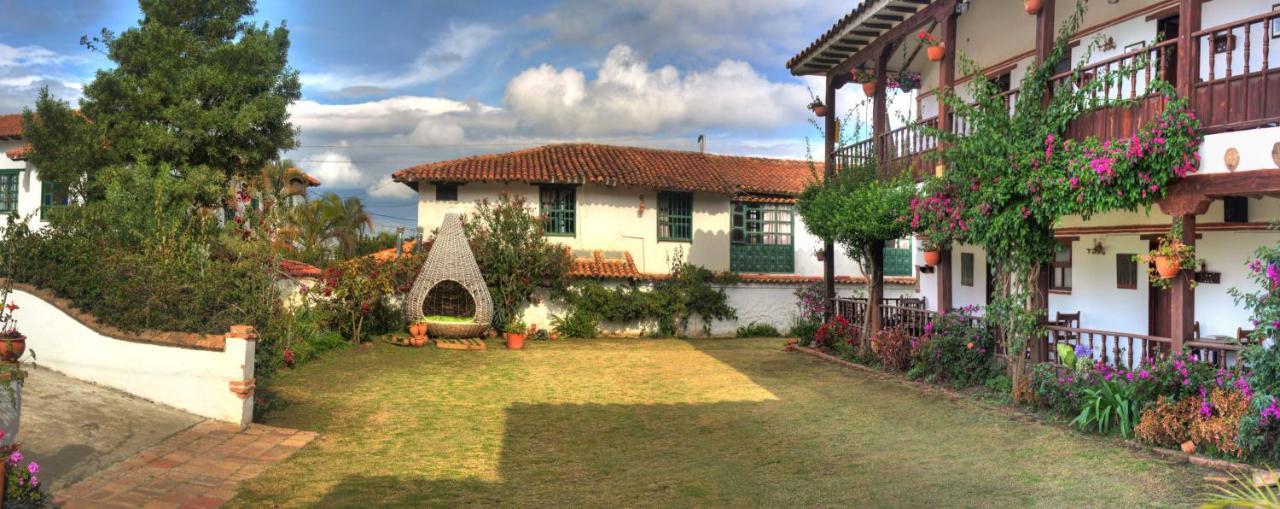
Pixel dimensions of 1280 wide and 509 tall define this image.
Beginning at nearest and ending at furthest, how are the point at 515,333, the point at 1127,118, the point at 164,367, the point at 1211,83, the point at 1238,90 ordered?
the point at 1238,90
the point at 1211,83
the point at 164,367
the point at 1127,118
the point at 515,333

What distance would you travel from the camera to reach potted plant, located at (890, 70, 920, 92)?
53.8ft

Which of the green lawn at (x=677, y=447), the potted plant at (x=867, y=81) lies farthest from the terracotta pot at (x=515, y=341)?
the potted plant at (x=867, y=81)

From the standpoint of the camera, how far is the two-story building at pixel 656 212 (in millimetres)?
21609

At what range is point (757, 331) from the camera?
71.3 ft

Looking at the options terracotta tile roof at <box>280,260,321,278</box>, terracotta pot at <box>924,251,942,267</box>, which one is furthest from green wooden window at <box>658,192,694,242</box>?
terracotta pot at <box>924,251,942,267</box>

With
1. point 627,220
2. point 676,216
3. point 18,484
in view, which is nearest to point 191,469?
point 18,484

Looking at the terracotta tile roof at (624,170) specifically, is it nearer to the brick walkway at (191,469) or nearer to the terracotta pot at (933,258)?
the terracotta pot at (933,258)

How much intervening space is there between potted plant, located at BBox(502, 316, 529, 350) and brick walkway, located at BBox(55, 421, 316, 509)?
30.4 ft

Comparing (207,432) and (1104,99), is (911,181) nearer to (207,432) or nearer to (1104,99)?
(1104,99)

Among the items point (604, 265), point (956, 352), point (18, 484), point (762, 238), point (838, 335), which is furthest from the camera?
point (762, 238)

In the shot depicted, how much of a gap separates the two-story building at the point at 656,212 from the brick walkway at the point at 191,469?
12461 millimetres

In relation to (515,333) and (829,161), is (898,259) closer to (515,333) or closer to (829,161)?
(829,161)

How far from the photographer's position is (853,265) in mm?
25688

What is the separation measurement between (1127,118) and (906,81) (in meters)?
7.96
